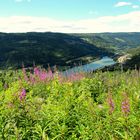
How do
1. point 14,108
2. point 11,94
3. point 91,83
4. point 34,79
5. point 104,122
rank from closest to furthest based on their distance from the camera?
point 104,122
point 14,108
point 11,94
point 34,79
point 91,83

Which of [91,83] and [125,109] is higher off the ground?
[125,109]

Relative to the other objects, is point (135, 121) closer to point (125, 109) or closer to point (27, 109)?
point (125, 109)

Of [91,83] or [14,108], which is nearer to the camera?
[14,108]

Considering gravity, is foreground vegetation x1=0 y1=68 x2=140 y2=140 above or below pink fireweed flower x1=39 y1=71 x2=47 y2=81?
above

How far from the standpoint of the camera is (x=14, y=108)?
40.2 feet

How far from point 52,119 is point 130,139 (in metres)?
4.08

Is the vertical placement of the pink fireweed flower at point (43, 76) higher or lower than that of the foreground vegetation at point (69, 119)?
lower

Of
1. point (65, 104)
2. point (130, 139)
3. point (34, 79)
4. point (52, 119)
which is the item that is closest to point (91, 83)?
point (34, 79)

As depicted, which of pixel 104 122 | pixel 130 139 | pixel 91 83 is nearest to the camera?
pixel 130 139

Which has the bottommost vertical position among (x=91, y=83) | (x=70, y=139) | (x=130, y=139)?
(x=91, y=83)

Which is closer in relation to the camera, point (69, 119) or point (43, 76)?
point (69, 119)

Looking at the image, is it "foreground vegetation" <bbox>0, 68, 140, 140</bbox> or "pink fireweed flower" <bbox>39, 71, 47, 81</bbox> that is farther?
"pink fireweed flower" <bbox>39, 71, 47, 81</bbox>

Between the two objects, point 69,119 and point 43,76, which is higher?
point 69,119

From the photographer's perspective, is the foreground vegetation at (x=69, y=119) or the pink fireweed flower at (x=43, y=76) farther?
the pink fireweed flower at (x=43, y=76)
